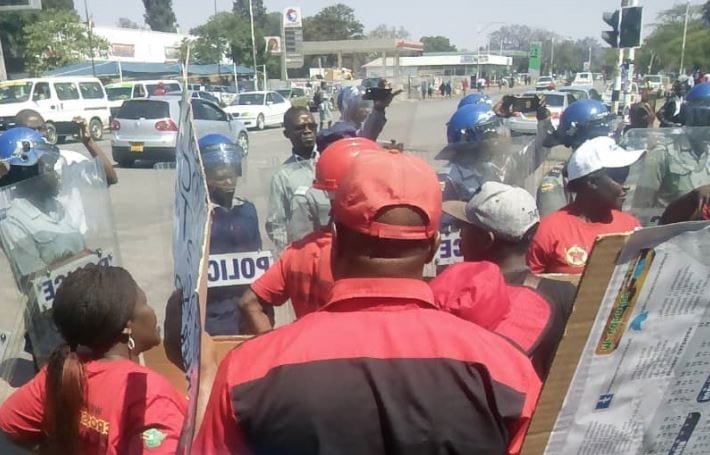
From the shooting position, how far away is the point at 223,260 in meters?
3.63

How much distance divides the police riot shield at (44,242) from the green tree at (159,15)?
10914 cm

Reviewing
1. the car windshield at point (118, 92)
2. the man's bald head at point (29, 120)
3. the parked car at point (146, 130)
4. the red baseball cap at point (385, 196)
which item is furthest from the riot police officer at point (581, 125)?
the car windshield at point (118, 92)

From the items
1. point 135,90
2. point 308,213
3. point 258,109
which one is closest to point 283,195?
point 308,213

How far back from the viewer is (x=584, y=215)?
3.23 meters

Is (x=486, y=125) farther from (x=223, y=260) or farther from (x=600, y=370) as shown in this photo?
(x=600, y=370)

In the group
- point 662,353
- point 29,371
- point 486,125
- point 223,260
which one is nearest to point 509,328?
point 662,353

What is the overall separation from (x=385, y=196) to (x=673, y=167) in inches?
129

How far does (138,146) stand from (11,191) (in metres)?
13.0

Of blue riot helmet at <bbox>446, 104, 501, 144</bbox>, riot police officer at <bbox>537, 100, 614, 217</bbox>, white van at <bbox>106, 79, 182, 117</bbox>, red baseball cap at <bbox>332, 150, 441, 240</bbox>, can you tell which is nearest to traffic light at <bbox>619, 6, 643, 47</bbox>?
riot police officer at <bbox>537, 100, 614, 217</bbox>

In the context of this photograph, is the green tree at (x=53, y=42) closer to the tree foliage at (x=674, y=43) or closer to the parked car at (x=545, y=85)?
the parked car at (x=545, y=85)

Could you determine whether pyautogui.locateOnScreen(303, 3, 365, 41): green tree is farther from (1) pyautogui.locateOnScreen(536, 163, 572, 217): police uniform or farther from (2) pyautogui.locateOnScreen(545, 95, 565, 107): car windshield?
(1) pyautogui.locateOnScreen(536, 163, 572, 217): police uniform

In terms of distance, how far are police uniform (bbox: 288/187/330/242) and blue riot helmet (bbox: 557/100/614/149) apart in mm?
2211

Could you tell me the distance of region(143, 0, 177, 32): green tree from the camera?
106125 mm

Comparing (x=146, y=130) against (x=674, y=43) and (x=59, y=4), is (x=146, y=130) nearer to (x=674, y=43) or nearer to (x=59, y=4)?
(x=674, y=43)
